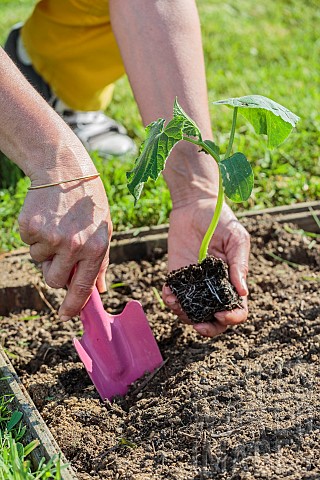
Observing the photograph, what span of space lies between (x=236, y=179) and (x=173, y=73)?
0.76 meters

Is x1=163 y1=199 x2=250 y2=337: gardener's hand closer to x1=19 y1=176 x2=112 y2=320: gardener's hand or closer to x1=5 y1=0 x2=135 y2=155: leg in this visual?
x1=19 y1=176 x2=112 y2=320: gardener's hand

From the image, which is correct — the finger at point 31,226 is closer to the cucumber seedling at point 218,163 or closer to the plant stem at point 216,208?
the cucumber seedling at point 218,163

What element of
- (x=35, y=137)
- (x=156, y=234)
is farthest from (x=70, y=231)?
(x=156, y=234)

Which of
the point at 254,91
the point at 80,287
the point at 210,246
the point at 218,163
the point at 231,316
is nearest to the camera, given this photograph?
the point at 218,163

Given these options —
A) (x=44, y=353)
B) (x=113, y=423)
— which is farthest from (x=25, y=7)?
(x=113, y=423)

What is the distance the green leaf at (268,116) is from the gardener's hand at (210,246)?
0.43m

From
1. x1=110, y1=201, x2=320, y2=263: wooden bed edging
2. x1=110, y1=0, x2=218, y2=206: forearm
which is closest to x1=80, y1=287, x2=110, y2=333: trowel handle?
x1=110, y1=0, x2=218, y2=206: forearm

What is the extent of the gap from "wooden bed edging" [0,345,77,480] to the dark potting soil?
483 millimetres

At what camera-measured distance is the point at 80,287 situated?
73.3 inches

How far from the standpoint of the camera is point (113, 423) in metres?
1.87

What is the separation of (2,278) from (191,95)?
869 millimetres

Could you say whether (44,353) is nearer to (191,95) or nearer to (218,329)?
(218,329)

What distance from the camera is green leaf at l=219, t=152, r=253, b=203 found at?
1712 millimetres

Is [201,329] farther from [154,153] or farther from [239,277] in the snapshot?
[154,153]
